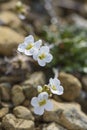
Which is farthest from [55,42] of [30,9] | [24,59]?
[30,9]

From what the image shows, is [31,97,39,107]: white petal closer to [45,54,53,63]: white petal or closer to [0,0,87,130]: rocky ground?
[0,0,87,130]: rocky ground

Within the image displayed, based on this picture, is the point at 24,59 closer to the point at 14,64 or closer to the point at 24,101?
the point at 14,64

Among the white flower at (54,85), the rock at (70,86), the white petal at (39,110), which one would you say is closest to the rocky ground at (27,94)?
the rock at (70,86)

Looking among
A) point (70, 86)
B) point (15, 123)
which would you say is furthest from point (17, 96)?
point (70, 86)

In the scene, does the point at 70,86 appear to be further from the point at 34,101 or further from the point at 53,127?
the point at 34,101

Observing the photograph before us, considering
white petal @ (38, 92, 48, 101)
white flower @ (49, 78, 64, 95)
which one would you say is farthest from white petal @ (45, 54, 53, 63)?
white petal @ (38, 92, 48, 101)

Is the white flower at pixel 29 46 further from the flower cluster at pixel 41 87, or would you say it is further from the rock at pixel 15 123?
the rock at pixel 15 123
